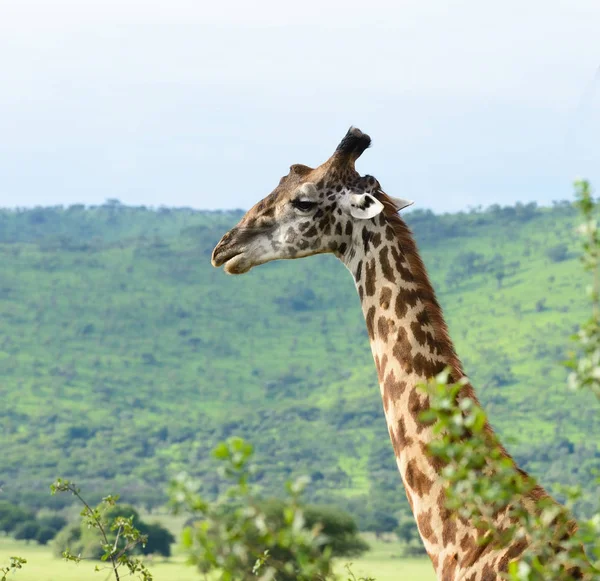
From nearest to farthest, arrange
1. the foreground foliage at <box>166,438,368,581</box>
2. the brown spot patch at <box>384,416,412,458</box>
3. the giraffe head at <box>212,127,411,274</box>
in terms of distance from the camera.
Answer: the foreground foliage at <box>166,438,368,581</box>, the brown spot patch at <box>384,416,412,458</box>, the giraffe head at <box>212,127,411,274</box>

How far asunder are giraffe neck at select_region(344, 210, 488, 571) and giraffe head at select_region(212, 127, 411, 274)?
128mm

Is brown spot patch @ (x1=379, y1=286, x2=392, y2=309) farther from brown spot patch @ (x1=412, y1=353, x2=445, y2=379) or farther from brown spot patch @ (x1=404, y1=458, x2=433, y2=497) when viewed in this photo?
brown spot patch @ (x1=404, y1=458, x2=433, y2=497)

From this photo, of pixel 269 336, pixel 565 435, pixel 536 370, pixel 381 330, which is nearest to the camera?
pixel 381 330

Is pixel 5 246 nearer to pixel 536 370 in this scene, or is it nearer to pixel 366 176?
pixel 536 370

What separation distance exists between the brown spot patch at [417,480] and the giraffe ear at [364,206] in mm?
1202

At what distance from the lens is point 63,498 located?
3332 inches

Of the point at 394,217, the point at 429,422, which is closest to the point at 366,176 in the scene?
the point at 394,217

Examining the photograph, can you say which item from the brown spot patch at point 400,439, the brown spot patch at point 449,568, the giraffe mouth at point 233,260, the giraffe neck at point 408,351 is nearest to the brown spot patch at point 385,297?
A: the giraffe neck at point 408,351

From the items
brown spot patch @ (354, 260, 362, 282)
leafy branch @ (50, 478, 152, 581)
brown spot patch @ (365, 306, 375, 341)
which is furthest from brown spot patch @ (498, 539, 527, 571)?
leafy branch @ (50, 478, 152, 581)

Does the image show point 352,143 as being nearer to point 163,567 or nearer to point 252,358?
point 163,567

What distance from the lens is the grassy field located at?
53.9m

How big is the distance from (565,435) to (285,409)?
81.0 feet

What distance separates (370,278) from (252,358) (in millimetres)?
107306

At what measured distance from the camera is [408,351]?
Answer: 5344mm
